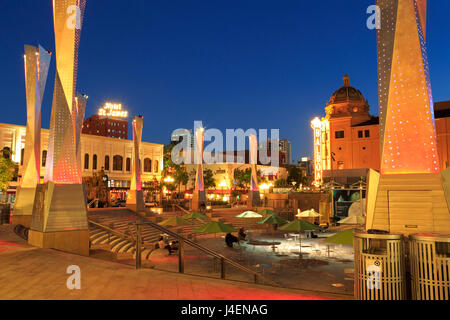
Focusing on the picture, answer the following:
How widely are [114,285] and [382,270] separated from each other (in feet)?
17.3

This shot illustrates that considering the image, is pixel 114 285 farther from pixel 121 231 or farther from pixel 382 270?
pixel 121 231

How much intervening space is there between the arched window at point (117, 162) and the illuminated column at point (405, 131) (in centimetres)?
5178

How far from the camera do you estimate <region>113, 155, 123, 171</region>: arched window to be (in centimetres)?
5456

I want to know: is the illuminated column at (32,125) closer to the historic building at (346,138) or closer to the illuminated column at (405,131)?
the illuminated column at (405,131)

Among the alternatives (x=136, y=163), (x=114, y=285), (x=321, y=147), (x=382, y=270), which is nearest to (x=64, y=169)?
(x=114, y=285)

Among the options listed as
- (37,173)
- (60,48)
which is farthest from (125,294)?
(37,173)

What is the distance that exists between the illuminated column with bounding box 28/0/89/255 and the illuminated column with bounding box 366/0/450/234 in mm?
9907

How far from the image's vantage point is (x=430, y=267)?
5.54 meters

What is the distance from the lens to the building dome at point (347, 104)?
52331mm

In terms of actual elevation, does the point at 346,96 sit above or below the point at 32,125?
above

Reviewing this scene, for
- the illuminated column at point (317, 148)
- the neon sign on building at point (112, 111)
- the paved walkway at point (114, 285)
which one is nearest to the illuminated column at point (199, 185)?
the paved walkway at point (114, 285)

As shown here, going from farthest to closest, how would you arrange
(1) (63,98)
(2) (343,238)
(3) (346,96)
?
1. (3) (346,96)
2. (1) (63,98)
3. (2) (343,238)

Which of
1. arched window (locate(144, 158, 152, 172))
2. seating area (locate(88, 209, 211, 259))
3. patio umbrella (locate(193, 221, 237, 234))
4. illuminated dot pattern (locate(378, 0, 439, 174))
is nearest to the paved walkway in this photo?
seating area (locate(88, 209, 211, 259))
